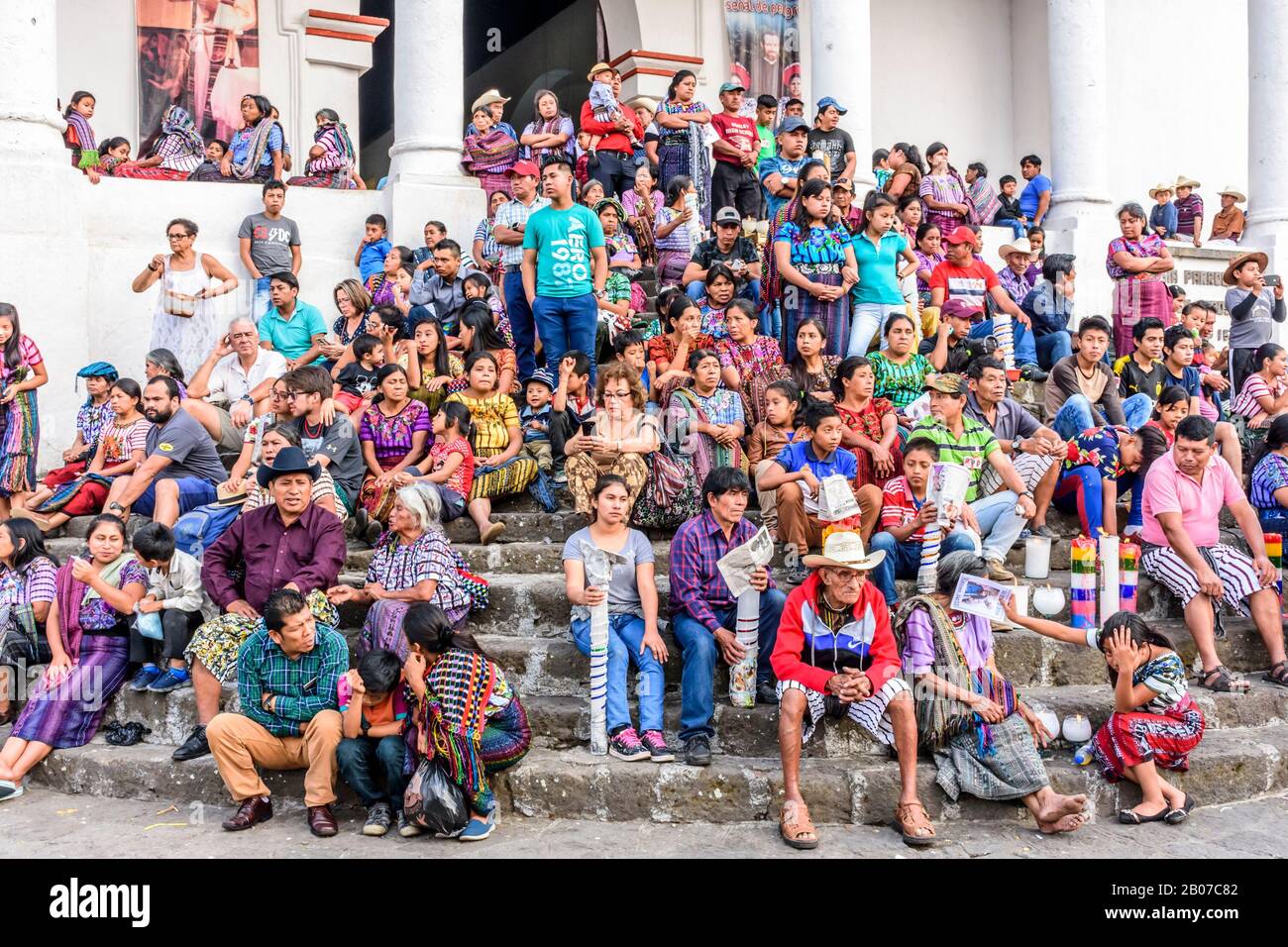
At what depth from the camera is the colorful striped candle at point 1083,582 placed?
6.54 meters

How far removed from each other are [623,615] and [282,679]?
1.59 metres

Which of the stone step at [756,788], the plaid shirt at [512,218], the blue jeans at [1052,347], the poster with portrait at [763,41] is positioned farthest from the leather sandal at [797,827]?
the poster with portrait at [763,41]

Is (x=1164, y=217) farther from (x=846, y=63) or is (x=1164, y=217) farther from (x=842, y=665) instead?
(x=842, y=665)

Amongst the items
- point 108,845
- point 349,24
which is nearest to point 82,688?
point 108,845

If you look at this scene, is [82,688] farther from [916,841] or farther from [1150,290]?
[1150,290]

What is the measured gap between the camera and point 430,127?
11.5 m

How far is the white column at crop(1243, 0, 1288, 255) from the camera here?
534 inches

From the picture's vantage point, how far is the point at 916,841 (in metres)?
5.23

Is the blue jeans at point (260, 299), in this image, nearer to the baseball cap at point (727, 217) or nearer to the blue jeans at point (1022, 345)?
the baseball cap at point (727, 217)

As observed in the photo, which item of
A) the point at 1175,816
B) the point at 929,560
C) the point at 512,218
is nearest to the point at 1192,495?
the point at 929,560

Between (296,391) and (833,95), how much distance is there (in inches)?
280

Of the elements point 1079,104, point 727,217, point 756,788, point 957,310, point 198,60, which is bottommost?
point 756,788

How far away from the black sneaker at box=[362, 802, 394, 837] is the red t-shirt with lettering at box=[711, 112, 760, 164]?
731cm

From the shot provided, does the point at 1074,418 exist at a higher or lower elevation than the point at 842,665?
higher
